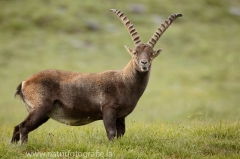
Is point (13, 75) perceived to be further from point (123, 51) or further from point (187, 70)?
point (187, 70)

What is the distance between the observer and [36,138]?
31.1 ft

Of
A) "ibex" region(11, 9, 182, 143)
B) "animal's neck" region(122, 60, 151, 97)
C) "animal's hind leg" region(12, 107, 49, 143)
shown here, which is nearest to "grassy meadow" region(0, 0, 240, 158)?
"animal's hind leg" region(12, 107, 49, 143)

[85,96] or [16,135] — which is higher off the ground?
[85,96]

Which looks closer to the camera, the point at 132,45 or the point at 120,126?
the point at 120,126

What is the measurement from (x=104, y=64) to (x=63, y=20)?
11908 millimetres

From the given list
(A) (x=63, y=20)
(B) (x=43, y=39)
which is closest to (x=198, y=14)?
(A) (x=63, y=20)

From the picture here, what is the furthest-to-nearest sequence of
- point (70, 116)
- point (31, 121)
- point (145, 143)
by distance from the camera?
point (70, 116), point (31, 121), point (145, 143)

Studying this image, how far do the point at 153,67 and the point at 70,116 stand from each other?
90.1 feet

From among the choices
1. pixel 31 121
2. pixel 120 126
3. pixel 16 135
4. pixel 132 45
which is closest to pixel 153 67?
pixel 132 45

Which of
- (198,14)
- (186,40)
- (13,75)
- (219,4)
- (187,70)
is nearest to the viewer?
(13,75)

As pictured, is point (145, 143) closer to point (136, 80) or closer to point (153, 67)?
point (136, 80)

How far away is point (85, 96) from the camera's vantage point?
9.49 m

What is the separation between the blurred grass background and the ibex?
12.4 meters

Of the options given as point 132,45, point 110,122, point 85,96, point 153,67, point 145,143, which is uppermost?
point 132,45
